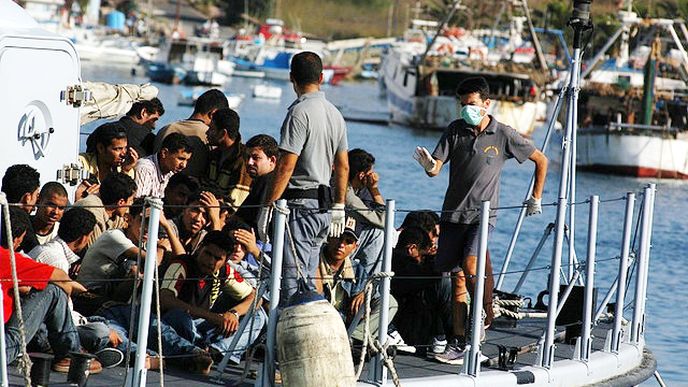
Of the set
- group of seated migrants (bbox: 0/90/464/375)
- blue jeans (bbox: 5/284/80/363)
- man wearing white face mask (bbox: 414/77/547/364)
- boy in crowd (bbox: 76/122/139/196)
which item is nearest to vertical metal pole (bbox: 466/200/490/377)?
group of seated migrants (bbox: 0/90/464/375)

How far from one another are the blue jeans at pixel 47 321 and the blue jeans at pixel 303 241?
117cm

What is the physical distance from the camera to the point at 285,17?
5020 inches

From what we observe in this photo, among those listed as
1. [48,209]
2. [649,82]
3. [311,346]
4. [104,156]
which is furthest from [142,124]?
[649,82]

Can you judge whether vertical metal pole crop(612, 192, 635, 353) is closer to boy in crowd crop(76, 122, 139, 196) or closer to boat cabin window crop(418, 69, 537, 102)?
boy in crowd crop(76, 122, 139, 196)

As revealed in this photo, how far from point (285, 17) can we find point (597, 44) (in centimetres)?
4694

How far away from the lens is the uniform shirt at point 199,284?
27.0ft

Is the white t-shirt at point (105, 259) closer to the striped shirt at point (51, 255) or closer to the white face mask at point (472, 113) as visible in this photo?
the striped shirt at point (51, 255)

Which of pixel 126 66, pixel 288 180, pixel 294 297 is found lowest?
pixel 126 66

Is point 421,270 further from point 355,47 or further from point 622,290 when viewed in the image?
point 355,47

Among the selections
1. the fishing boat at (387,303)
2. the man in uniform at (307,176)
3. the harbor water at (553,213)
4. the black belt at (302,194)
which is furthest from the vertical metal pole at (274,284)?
the harbor water at (553,213)

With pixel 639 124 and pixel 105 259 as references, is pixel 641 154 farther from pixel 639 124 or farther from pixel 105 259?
pixel 105 259

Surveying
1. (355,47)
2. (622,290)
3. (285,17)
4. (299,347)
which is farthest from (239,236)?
(285,17)

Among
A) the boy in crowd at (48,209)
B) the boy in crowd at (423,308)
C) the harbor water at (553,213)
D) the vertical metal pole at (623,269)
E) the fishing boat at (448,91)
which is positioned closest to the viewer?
the boy in crowd at (48,209)

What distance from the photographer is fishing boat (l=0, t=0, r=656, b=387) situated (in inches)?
314
